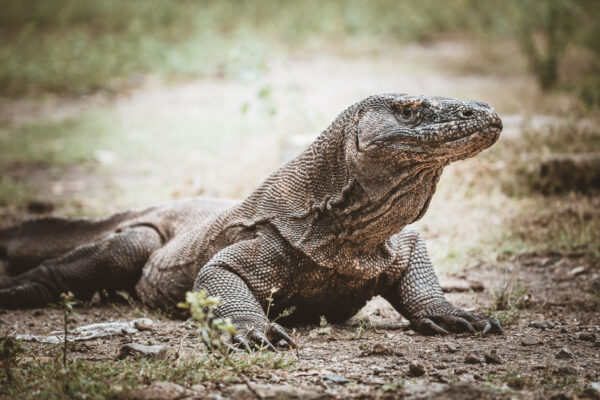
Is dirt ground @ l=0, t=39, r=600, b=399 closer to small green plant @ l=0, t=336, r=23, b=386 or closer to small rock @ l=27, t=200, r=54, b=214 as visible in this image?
small rock @ l=27, t=200, r=54, b=214

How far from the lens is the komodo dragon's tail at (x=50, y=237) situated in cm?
516

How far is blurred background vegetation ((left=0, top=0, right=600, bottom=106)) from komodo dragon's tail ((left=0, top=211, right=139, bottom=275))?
26.8 ft

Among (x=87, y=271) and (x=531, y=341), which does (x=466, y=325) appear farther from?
(x=87, y=271)

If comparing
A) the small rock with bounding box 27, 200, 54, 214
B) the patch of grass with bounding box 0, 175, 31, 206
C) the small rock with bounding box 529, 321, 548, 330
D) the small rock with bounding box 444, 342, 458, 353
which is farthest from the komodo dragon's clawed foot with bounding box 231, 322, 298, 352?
the patch of grass with bounding box 0, 175, 31, 206

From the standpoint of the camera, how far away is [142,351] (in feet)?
9.55

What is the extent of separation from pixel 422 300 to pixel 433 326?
0.23 m

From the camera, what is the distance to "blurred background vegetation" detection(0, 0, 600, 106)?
1191cm

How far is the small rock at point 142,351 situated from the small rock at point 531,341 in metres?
1.78

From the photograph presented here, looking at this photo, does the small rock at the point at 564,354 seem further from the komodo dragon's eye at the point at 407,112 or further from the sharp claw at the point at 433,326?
the komodo dragon's eye at the point at 407,112

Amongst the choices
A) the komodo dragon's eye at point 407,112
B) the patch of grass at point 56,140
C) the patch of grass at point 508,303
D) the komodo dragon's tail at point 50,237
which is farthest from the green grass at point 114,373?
the patch of grass at point 56,140

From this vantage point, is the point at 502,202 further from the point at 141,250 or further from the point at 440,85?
the point at 440,85

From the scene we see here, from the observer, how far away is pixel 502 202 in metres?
6.45

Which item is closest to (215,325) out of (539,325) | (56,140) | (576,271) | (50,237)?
(539,325)

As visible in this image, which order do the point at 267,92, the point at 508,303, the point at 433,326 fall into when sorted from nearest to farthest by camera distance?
the point at 433,326, the point at 508,303, the point at 267,92
